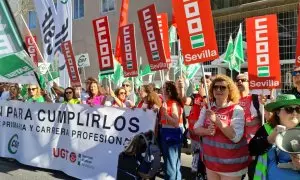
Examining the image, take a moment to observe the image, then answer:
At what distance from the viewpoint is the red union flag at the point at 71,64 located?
8664 mm

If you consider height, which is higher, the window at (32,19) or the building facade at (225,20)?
the window at (32,19)

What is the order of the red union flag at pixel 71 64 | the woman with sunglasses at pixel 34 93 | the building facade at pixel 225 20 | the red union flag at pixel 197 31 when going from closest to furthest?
1. the red union flag at pixel 197 31
2. the red union flag at pixel 71 64
3. the woman with sunglasses at pixel 34 93
4. the building facade at pixel 225 20

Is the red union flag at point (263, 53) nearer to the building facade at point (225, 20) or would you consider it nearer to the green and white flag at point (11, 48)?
the green and white flag at point (11, 48)

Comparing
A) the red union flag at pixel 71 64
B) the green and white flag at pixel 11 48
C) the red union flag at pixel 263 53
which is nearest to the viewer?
the red union flag at pixel 263 53

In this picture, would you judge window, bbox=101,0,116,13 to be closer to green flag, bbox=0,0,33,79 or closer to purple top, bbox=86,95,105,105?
green flag, bbox=0,0,33,79

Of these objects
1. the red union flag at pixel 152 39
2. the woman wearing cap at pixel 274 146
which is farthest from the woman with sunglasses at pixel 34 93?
the woman wearing cap at pixel 274 146

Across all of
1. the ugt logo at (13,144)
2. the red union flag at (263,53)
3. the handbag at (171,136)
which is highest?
the red union flag at (263,53)

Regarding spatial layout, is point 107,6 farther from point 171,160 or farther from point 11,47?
point 171,160

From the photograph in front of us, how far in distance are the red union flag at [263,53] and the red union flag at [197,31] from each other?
1.14 m

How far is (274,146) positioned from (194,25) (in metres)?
2.11

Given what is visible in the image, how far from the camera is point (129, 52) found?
822 cm

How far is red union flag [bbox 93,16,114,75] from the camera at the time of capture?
26.7ft

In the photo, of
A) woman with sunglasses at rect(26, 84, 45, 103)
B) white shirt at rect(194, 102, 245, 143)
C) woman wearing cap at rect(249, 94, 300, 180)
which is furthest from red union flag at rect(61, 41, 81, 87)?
woman wearing cap at rect(249, 94, 300, 180)

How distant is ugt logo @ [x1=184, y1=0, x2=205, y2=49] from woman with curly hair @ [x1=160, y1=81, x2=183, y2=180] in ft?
3.58
